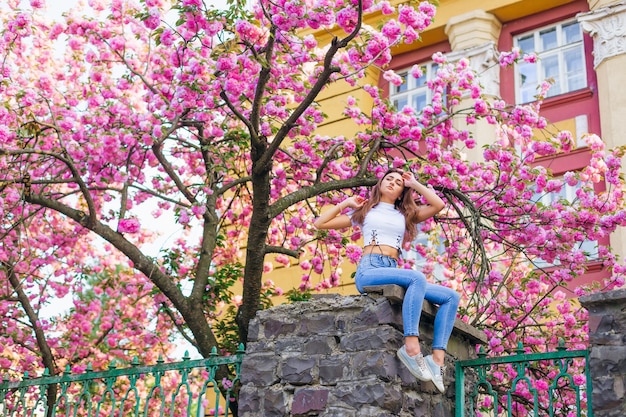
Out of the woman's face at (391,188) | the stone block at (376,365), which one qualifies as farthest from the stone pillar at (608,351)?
the woman's face at (391,188)

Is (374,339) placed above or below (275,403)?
above

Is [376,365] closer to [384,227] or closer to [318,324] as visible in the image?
[318,324]

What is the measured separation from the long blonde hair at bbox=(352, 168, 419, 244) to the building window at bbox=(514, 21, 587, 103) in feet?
25.8

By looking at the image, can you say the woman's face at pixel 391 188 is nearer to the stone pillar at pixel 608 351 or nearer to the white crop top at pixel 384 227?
the white crop top at pixel 384 227

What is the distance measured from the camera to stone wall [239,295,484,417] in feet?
17.9

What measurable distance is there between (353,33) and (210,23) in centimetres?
155

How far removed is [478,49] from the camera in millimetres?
14195

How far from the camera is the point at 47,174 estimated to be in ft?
36.6

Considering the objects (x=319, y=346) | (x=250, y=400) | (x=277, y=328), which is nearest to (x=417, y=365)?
(x=319, y=346)

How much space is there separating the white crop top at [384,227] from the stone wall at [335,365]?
0.55 metres

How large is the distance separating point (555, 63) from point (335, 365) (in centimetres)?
974

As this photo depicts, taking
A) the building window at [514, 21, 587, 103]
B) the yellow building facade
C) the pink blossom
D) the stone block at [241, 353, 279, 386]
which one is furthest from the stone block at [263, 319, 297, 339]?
the building window at [514, 21, 587, 103]

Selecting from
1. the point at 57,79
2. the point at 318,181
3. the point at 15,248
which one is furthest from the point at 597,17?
the point at 15,248

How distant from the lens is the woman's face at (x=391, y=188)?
20.8 feet
